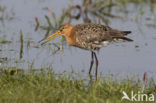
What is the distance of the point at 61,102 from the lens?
5555mm

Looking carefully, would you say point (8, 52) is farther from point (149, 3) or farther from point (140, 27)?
point (149, 3)

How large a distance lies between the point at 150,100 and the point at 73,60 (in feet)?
10.8

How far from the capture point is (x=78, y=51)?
408 inches

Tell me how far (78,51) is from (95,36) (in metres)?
1.47

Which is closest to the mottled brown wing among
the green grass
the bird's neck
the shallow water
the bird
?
the bird

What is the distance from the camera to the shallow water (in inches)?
355

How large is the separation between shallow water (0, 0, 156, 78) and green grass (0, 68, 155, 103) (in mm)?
628

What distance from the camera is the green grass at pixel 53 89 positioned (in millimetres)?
5523

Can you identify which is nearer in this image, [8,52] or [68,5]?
[8,52]

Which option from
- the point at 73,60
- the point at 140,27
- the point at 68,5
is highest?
the point at 68,5

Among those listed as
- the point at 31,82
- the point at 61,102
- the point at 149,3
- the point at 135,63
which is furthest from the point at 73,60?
the point at 149,3

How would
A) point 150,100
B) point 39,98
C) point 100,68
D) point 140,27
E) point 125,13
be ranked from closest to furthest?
1. point 39,98
2. point 150,100
3. point 100,68
4. point 140,27
5. point 125,13

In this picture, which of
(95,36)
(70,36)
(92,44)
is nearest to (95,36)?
(95,36)

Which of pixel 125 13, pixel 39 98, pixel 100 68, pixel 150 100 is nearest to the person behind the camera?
pixel 39 98
